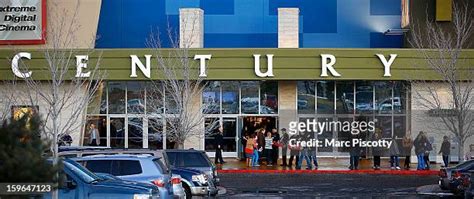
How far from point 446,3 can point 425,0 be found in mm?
1018

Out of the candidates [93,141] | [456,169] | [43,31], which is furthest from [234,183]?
[43,31]

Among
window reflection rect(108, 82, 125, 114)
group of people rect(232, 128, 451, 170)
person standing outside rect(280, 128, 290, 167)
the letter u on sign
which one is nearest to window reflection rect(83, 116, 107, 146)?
window reflection rect(108, 82, 125, 114)

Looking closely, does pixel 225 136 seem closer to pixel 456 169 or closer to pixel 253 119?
pixel 253 119

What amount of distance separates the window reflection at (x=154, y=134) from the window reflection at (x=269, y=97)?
17.1 feet

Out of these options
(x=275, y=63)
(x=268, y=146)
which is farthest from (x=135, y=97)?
(x=268, y=146)

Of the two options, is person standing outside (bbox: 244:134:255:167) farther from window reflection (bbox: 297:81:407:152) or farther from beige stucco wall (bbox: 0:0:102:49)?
beige stucco wall (bbox: 0:0:102:49)

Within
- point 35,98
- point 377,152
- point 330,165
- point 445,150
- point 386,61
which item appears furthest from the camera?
point 386,61

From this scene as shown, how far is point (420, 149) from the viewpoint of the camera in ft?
104

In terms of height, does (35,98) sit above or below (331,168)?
above

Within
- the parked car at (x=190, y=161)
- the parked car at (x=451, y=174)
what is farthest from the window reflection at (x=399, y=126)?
the parked car at (x=190, y=161)

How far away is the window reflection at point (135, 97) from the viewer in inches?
1442

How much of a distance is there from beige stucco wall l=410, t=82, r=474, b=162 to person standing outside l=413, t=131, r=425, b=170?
1.32m

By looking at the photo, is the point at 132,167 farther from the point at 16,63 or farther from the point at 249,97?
the point at 249,97

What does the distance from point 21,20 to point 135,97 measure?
6.56 meters
